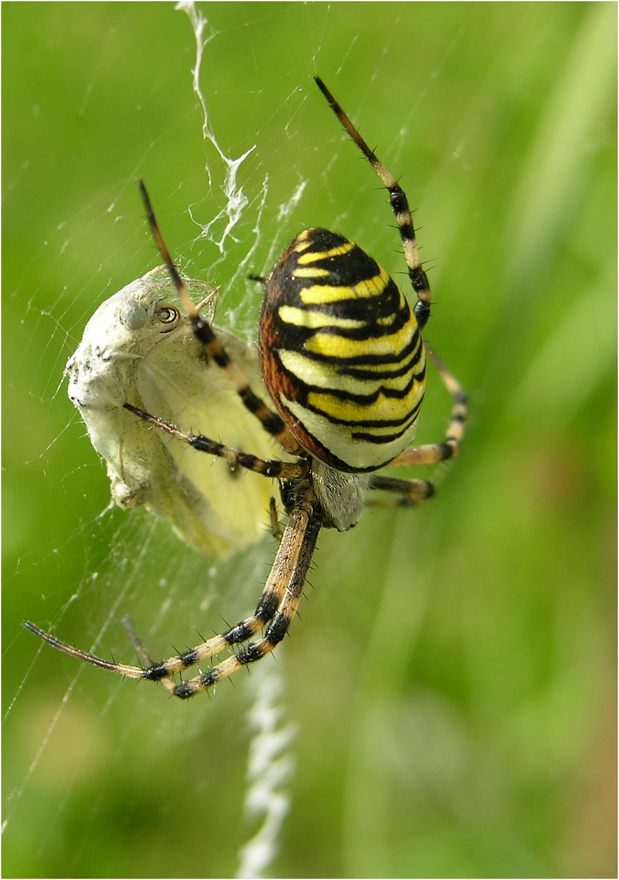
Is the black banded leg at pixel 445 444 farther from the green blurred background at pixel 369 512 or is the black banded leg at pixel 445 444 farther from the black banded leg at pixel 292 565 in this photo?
the black banded leg at pixel 292 565

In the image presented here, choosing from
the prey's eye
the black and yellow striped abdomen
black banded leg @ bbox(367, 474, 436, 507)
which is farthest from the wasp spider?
black banded leg @ bbox(367, 474, 436, 507)

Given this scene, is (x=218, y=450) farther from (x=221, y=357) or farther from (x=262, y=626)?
(x=262, y=626)

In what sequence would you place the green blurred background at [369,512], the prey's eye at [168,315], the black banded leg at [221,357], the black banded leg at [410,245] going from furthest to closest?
1. the green blurred background at [369,512]
2. the black banded leg at [410,245]
3. the prey's eye at [168,315]
4. the black banded leg at [221,357]

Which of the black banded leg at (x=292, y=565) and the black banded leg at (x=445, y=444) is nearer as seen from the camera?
the black banded leg at (x=292, y=565)

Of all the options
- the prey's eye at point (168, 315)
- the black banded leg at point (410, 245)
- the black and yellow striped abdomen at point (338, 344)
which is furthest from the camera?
the black banded leg at point (410, 245)

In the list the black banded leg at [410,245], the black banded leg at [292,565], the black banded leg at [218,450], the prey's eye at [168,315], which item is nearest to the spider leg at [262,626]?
the black banded leg at [292,565]

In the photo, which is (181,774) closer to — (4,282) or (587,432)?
(4,282)
